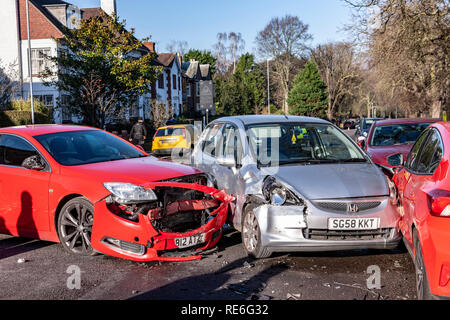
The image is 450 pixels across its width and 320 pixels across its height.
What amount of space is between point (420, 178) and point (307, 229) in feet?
4.27

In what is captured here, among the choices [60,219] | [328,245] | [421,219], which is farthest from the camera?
[60,219]

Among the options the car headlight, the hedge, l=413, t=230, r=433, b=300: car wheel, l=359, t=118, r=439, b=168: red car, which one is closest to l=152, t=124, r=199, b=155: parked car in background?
the hedge

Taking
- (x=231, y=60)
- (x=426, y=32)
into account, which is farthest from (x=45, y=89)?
(x=231, y=60)

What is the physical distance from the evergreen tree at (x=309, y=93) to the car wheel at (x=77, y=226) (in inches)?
2489

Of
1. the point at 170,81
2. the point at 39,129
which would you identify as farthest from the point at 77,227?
the point at 170,81

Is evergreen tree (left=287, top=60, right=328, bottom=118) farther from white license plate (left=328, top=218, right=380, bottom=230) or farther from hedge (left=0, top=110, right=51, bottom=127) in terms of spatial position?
white license plate (left=328, top=218, right=380, bottom=230)

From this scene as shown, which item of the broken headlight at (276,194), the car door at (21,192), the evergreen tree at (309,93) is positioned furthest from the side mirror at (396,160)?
the evergreen tree at (309,93)

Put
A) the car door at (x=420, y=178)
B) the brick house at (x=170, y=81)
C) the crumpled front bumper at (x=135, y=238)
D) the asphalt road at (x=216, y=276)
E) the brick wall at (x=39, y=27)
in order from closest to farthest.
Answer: the car door at (x=420, y=178) < the asphalt road at (x=216, y=276) < the crumpled front bumper at (x=135, y=238) < the brick wall at (x=39, y=27) < the brick house at (x=170, y=81)

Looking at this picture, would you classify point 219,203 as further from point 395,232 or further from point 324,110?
point 324,110

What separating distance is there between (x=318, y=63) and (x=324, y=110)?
23.8ft

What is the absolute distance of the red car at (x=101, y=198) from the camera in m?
5.48

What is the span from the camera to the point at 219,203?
6.25 meters

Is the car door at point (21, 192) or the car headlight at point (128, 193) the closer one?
the car headlight at point (128, 193)

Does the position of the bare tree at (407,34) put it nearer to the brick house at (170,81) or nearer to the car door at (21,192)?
the car door at (21,192)
